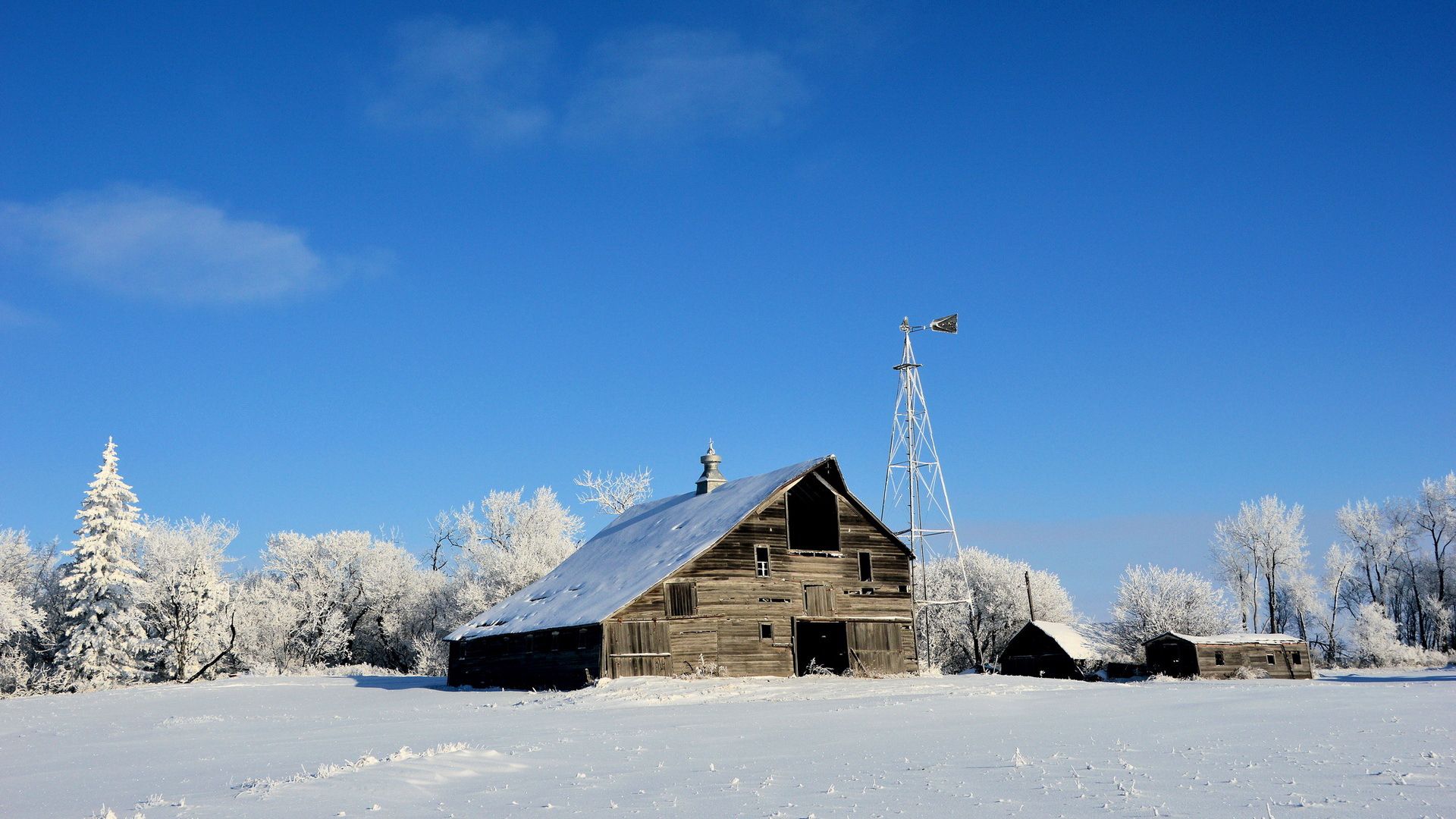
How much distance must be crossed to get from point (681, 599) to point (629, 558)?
200 inches

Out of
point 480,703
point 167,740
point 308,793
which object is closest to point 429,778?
point 308,793

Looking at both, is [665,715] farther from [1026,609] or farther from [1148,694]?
[1026,609]

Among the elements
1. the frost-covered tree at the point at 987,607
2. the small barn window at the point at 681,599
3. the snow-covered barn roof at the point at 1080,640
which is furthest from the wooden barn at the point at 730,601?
the frost-covered tree at the point at 987,607

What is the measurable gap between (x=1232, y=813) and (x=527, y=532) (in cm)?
6253

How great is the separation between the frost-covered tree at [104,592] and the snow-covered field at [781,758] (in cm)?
2170

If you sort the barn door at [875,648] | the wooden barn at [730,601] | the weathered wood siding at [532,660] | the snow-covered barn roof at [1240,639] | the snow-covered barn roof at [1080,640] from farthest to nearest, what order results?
the snow-covered barn roof at [1080,640] < the snow-covered barn roof at [1240,639] < the barn door at [875,648] < the wooden barn at [730,601] < the weathered wood siding at [532,660]

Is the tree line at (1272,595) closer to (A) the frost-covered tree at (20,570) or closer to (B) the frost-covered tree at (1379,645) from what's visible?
(B) the frost-covered tree at (1379,645)

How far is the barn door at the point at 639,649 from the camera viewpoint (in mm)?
33812

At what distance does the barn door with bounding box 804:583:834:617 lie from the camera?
38.0m

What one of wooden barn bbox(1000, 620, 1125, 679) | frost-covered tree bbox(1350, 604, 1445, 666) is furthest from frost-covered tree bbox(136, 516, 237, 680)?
frost-covered tree bbox(1350, 604, 1445, 666)

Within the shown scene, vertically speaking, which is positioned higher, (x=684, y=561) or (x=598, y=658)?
Answer: (x=684, y=561)

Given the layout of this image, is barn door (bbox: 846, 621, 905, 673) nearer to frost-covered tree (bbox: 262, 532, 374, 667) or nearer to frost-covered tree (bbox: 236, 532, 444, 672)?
frost-covered tree (bbox: 236, 532, 444, 672)

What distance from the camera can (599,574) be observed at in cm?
3988

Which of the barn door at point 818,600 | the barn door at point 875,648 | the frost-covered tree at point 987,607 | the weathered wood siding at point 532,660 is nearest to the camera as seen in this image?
the weathered wood siding at point 532,660
